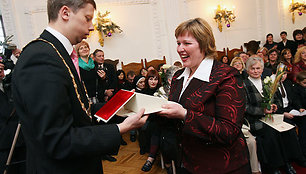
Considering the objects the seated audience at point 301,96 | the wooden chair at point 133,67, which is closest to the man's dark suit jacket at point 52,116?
the seated audience at point 301,96

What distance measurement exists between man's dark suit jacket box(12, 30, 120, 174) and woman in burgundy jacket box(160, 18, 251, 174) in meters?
0.40

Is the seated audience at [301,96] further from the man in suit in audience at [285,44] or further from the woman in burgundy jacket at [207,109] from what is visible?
the man in suit in audience at [285,44]

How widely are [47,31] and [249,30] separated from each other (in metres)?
9.04

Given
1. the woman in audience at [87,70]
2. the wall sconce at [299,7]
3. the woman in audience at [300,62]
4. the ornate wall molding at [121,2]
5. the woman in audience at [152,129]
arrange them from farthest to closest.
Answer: the wall sconce at [299,7] → the ornate wall molding at [121,2] → the woman in audience at [300,62] → the woman in audience at [87,70] → the woman in audience at [152,129]

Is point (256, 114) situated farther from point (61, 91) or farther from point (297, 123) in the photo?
point (61, 91)

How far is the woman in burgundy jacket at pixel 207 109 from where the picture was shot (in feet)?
3.75

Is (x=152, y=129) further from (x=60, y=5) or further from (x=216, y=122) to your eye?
(x=60, y=5)

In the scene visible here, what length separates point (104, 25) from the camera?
719cm

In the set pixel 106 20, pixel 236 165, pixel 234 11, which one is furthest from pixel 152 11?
pixel 236 165

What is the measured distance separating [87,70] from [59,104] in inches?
103

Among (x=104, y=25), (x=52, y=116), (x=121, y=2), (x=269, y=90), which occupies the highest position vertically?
(x=121, y=2)

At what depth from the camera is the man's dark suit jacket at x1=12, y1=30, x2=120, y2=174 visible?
2.70ft

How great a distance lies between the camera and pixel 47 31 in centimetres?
105

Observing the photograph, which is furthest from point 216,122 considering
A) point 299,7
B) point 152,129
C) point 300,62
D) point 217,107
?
point 299,7
